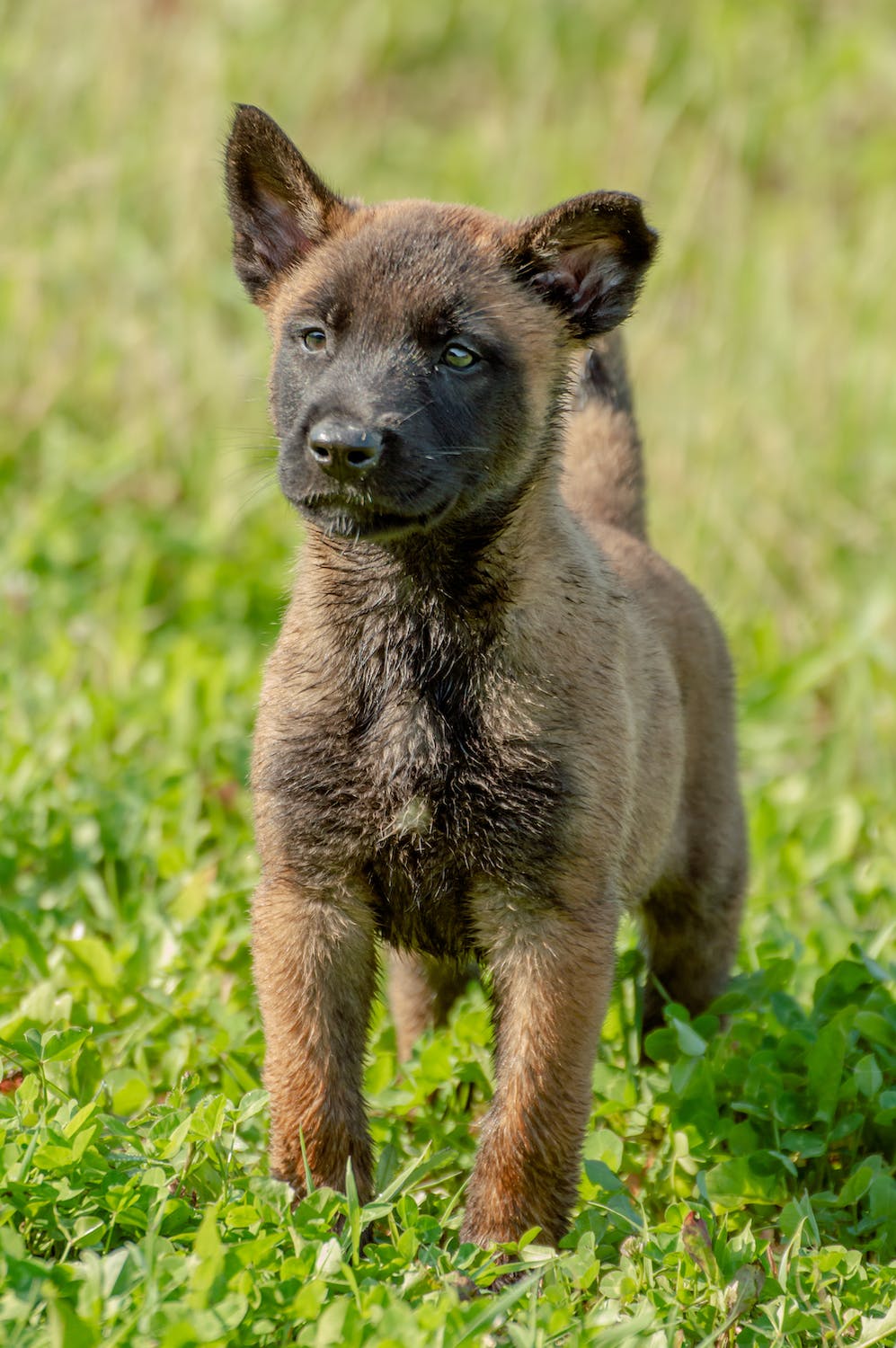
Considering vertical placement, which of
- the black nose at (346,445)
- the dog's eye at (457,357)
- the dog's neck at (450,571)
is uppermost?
the dog's eye at (457,357)

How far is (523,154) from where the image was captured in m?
7.83

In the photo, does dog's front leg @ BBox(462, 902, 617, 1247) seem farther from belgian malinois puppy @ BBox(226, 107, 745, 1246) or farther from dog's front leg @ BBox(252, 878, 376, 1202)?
dog's front leg @ BBox(252, 878, 376, 1202)

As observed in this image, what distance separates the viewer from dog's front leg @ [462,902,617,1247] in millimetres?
3070

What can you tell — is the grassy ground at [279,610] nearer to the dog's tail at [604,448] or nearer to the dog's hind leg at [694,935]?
the dog's hind leg at [694,935]

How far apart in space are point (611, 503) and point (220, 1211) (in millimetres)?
2160

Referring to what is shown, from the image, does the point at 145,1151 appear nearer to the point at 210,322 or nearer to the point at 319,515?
the point at 319,515

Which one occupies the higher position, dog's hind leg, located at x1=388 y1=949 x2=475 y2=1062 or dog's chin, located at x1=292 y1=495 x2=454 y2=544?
dog's chin, located at x1=292 y1=495 x2=454 y2=544

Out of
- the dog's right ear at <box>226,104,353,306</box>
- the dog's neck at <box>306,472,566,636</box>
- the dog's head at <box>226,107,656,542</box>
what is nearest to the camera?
the dog's head at <box>226,107,656,542</box>

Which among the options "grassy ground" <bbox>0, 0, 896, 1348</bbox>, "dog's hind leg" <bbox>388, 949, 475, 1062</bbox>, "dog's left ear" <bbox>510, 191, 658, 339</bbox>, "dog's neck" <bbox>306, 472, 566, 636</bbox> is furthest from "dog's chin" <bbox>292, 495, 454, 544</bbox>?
"dog's hind leg" <bbox>388, 949, 475, 1062</bbox>

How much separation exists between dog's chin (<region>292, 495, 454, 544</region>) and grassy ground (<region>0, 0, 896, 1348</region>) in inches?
33.0

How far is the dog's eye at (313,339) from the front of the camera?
10.4 feet

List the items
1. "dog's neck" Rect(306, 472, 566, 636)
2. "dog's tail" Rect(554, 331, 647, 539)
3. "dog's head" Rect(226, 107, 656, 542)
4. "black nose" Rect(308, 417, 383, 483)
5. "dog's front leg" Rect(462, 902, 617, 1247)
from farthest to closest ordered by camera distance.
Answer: "dog's tail" Rect(554, 331, 647, 539) < "dog's neck" Rect(306, 472, 566, 636) < "dog's front leg" Rect(462, 902, 617, 1247) < "dog's head" Rect(226, 107, 656, 542) < "black nose" Rect(308, 417, 383, 483)

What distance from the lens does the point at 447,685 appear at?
3.17 m

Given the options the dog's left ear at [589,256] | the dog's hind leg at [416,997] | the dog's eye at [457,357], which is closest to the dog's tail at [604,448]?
the dog's left ear at [589,256]
